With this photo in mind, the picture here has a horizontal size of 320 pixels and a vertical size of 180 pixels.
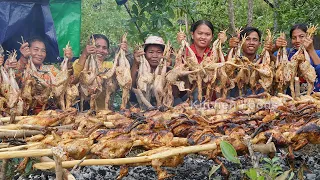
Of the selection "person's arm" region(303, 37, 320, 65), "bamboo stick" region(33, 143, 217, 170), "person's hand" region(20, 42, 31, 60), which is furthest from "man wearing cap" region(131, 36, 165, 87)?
"bamboo stick" region(33, 143, 217, 170)

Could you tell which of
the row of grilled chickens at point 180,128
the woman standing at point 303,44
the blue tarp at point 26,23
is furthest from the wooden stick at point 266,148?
the blue tarp at point 26,23

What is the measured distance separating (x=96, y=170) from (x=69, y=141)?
154cm

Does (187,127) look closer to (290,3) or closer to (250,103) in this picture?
(250,103)

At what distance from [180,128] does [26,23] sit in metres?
4.42

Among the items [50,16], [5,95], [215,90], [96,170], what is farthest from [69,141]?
[50,16]

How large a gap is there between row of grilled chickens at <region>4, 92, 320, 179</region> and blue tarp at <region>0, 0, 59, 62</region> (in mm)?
3018

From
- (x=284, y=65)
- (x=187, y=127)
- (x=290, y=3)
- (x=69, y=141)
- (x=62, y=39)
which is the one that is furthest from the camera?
(x=290, y=3)

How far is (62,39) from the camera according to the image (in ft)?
25.0

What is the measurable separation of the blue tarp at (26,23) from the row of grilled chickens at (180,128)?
3.02 metres

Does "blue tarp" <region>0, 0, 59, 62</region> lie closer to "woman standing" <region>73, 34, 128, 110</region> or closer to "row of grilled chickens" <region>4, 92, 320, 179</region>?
"woman standing" <region>73, 34, 128, 110</region>

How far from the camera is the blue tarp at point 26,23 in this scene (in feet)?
22.2

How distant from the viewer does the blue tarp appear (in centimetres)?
677

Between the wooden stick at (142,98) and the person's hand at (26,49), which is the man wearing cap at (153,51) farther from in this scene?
the person's hand at (26,49)

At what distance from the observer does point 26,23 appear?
7.12 metres
